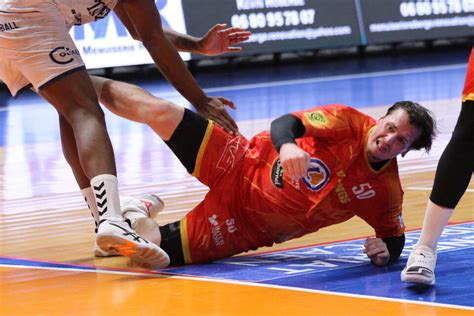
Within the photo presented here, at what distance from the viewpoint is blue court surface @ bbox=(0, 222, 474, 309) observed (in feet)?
13.0

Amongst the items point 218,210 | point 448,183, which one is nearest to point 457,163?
point 448,183

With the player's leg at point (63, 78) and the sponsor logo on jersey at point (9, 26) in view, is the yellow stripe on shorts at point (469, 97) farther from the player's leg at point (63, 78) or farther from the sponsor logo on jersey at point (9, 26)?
the sponsor logo on jersey at point (9, 26)

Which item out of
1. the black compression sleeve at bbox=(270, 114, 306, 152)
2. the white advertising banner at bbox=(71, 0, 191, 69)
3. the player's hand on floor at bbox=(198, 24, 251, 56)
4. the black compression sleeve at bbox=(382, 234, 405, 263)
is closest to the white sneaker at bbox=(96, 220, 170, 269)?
the black compression sleeve at bbox=(270, 114, 306, 152)

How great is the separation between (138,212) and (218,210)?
39 cm

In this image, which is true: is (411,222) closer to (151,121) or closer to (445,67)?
(151,121)

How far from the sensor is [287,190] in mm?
4590

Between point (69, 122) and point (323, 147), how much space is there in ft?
3.68

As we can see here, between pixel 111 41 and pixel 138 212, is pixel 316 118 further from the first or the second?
pixel 111 41

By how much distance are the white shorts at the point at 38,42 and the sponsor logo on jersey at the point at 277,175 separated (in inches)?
37.8

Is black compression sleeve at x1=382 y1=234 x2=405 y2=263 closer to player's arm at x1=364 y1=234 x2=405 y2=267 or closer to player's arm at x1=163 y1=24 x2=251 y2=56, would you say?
player's arm at x1=364 y1=234 x2=405 y2=267

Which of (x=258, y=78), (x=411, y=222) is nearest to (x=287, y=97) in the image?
(x=258, y=78)

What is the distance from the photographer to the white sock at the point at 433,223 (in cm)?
404

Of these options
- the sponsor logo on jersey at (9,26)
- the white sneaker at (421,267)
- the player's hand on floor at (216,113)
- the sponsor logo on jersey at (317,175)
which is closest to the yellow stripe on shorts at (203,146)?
the player's hand on floor at (216,113)

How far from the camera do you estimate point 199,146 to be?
15.6 ft
